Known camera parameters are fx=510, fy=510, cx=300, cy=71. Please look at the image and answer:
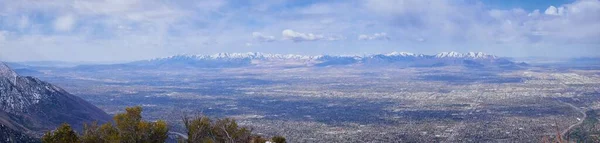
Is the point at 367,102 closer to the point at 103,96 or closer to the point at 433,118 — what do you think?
the point at 433,118

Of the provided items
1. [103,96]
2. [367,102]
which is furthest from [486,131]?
[103,96]

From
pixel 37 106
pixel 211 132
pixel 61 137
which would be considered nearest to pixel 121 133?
pixel 61 137

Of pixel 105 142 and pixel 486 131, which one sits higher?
pixel 105 142

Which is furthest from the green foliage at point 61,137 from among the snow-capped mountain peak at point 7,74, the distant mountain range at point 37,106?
the snow-capped mountain peak at point 7,74

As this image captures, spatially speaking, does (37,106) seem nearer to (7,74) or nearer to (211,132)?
(7,74)

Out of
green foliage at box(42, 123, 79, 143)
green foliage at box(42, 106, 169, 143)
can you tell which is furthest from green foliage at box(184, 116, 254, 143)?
green foliage at box(42, 123, 79, 143)

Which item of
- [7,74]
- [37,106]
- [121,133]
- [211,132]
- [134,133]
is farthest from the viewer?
[7,74]

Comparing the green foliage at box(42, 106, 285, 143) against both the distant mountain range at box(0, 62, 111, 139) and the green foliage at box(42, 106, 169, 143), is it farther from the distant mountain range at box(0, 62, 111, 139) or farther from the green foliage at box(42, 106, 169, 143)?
the distant mountain range at box(0, 62, 111, 139)

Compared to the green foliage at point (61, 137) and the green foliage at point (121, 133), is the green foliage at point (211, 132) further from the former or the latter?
the green foliage at point (61, 137)

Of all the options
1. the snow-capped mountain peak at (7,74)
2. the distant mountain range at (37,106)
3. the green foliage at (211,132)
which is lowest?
the distant mountain range at (37,106)
